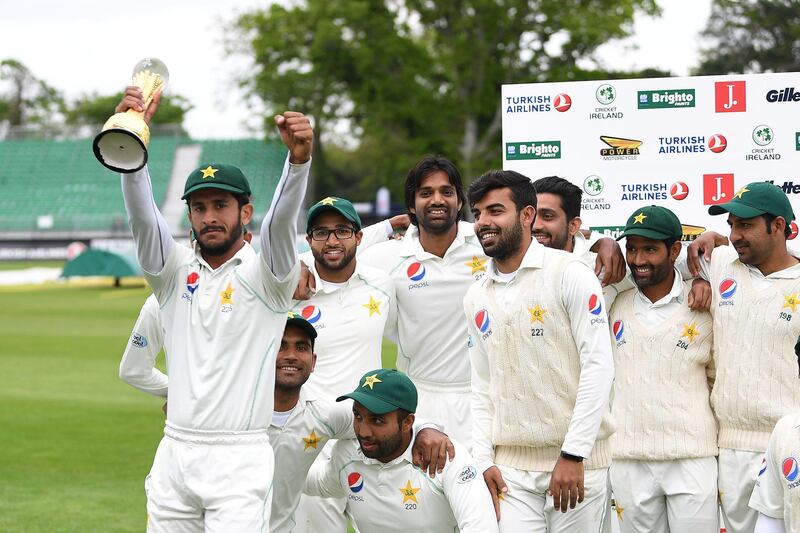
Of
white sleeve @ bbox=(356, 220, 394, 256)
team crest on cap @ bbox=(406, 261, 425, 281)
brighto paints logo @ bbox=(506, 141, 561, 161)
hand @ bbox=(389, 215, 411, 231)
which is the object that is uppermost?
brighto paints logo @ bbox=(506, 141, 561, 161)

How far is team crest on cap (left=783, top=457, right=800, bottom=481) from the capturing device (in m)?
4.18

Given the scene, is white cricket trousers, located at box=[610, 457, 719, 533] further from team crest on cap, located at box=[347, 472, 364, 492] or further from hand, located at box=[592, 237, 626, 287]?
team crest on cap, located at box=[347, 472, 364, 492]

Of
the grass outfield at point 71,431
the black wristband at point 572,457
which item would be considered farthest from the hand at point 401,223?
the grass outfield at point 71,431

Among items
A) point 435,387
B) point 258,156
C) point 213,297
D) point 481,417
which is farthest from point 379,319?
point 258,156

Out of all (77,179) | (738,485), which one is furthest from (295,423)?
(77,179)

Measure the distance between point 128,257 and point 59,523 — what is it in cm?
2922

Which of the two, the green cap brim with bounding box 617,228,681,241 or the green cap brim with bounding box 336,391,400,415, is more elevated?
the green cap brim with bounding box 617,228,681,241

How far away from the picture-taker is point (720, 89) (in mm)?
7070

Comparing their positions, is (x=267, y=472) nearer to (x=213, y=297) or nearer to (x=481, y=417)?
(x=213, y=297)

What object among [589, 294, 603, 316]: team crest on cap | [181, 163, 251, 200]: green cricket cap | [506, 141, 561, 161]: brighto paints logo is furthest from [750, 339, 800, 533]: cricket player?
[506, 141, 561, 161]: brighto paints logo

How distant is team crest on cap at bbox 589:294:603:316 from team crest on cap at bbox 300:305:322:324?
1806 millimetres

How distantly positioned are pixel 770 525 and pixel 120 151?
9.37 ft

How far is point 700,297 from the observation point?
580 centimetres

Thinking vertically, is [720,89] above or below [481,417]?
above
